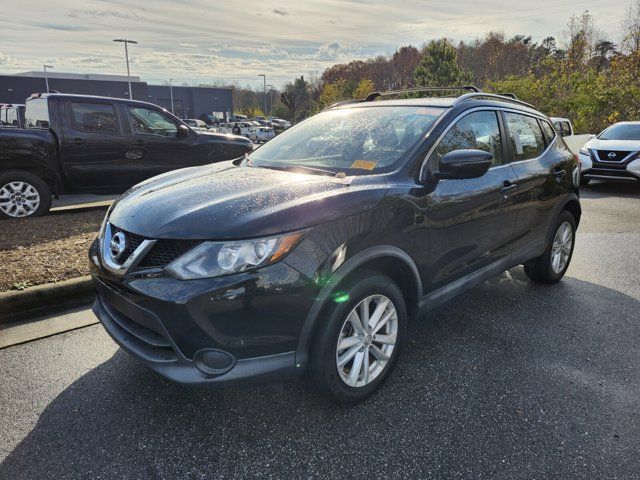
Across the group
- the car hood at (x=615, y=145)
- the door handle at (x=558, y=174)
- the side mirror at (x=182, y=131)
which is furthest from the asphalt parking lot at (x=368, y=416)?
the car hood at (x=615, y=145)

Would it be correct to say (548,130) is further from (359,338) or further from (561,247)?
(359,338)

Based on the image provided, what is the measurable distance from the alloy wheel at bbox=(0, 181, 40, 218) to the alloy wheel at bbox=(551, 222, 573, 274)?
6721 millimetres

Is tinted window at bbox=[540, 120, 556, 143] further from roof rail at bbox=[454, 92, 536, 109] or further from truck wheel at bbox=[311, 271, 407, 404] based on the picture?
truck wheel at bbox=[311, 271, 407, 404]

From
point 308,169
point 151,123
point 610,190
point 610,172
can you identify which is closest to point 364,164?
point 308,169

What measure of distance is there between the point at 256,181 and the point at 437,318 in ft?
6.63

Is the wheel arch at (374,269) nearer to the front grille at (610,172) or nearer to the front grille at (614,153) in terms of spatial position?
the front grille at (610,172)

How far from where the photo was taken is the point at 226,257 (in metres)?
2.13

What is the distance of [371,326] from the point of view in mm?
2621

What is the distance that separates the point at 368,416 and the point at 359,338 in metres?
0.44

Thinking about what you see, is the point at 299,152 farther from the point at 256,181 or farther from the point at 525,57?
the point at 525,57

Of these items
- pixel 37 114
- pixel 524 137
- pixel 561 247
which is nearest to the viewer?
pixel 524 137

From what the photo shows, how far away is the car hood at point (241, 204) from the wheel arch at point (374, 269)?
26cm

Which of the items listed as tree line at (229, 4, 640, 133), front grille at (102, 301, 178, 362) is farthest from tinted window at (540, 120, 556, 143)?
tree line at (229, 4, 640, 133)

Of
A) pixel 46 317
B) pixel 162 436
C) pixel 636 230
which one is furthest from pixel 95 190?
pixel 636 230
